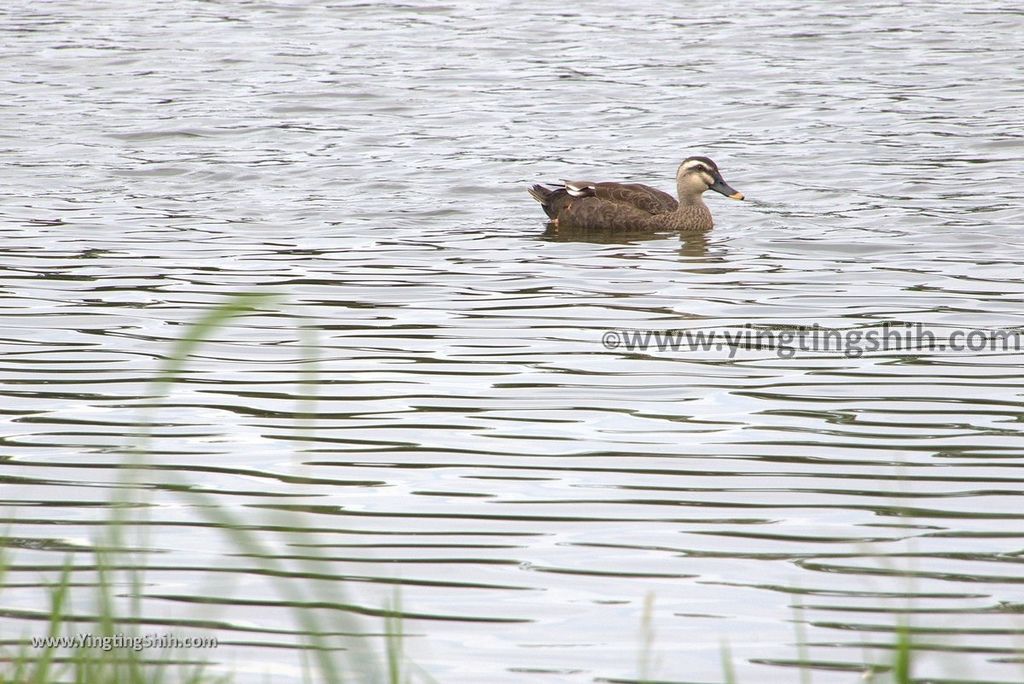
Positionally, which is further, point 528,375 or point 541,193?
point 541,193

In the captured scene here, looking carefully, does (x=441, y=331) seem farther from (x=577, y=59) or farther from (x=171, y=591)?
(x=577, y=59)

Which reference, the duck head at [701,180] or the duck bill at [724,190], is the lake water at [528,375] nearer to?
the duck bill at [724,190]

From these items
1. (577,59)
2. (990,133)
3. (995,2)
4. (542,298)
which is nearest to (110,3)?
(577,59)

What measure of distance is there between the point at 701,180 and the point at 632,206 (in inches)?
25.6

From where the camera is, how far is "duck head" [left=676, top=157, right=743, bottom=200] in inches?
520

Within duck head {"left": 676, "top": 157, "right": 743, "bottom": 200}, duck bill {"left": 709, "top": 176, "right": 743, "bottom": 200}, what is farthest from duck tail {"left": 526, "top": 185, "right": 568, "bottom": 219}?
duck bill {"left": 709, "top": 176, "right": 743, "bottom": 200}

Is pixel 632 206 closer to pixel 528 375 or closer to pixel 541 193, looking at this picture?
pixel 541 193

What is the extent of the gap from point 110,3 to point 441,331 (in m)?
20.8

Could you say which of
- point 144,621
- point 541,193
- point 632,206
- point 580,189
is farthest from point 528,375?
point 541,193

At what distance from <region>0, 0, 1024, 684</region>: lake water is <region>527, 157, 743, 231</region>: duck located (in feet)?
1.12

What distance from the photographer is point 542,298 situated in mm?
9758

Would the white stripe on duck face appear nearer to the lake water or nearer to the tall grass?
the lake water

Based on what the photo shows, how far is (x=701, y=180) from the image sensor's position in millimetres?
13258

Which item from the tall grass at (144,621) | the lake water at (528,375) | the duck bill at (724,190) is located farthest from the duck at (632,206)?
the tall grass at (144,621)
